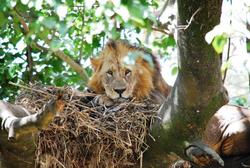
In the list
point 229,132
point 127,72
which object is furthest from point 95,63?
point 229,132

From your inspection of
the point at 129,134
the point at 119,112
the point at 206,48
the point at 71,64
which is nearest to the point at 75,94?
Answer: the point at 119,112

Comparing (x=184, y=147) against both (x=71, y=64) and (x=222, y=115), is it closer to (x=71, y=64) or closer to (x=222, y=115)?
(x=222, y=115)

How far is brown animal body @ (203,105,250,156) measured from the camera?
459 cm

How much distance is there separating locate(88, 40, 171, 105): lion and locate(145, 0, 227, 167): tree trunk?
161 cm

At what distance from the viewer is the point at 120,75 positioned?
20.5ft

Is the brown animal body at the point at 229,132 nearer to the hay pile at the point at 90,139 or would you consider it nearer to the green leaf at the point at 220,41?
the hay pile at the point at 90,139

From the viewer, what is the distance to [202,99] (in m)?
4.20

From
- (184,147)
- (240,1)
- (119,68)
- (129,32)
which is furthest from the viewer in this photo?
(129,32)

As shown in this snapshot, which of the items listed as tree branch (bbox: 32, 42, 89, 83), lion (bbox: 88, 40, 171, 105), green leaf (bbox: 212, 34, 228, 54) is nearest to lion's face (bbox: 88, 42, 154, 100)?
lion (bbox: 88, 40, 171, 105)

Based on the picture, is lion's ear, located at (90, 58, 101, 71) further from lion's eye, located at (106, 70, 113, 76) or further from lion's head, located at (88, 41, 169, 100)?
lion's eye, located at (106, 70, 113, 76)

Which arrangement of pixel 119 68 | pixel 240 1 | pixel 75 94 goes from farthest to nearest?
pixel 119 68, pixel 75 94, pixel 240 1

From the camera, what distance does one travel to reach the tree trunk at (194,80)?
13.1ft

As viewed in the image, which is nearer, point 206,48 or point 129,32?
point 206,48

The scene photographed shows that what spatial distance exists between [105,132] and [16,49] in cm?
313
